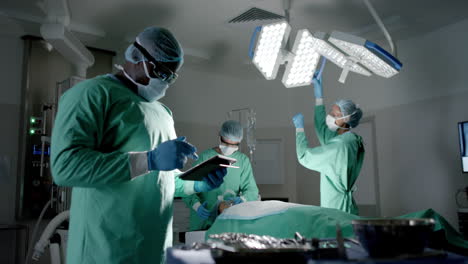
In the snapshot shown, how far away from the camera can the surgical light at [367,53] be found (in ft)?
7.78

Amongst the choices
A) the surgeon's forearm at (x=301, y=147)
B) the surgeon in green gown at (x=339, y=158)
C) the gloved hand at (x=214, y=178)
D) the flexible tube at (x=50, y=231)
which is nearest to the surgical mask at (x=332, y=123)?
the surgeon in green gown at (x=339, y=158)

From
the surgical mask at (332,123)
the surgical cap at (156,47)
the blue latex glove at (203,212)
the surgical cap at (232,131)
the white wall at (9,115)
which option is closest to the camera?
the surgical cap at (156,47)

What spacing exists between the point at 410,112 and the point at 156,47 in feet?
11.2

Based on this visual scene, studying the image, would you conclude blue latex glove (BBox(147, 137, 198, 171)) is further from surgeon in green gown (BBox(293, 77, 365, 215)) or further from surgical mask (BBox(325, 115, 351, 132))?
surgical mask (BBox(325, 115, 351, 132))

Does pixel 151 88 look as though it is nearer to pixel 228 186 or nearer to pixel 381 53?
pixel 381 53

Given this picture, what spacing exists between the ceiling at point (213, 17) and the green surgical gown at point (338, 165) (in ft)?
3.69

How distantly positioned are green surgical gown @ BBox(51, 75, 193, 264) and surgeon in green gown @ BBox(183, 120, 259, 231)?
6.29 ft

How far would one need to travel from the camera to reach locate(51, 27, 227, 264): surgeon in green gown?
3.86 feet

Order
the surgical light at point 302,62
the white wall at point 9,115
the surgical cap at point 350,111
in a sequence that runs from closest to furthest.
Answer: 1. the surgical light at point 302,62
2. the surgical cap at point 350,111
3. the white wall at point 9,115

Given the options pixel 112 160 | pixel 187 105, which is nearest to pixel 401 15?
pixel 187 105

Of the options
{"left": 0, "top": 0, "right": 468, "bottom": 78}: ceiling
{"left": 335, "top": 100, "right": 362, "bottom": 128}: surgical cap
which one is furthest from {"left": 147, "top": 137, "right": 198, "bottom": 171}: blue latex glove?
{"left": 335, "top": 100, "right": 362, "bottom": 128}: surgical cap

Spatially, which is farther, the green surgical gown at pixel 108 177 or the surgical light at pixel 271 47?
the surgical light at pixel 271 47

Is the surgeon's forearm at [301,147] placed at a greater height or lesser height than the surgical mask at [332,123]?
lesser

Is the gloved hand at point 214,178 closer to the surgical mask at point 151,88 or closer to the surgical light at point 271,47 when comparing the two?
the surgical mask at point 151,88
